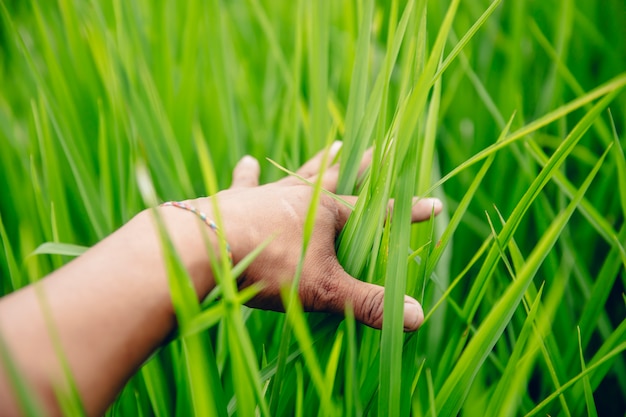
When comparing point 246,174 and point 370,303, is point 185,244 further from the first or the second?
point 246,174

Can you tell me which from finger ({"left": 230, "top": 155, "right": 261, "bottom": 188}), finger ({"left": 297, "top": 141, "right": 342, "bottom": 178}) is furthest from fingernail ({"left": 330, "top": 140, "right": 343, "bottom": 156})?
finger ({"left": 230, "top": 155, "right": 261, "bottom": 188})

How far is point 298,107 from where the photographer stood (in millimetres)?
822

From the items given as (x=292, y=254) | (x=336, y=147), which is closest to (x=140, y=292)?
(x=292, y=254)

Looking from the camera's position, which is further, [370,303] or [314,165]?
[314,165]

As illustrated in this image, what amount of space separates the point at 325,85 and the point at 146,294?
49 cm

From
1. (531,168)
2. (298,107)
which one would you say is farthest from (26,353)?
(531,168)

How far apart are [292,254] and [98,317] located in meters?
0.20

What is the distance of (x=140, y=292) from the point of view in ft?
1.45

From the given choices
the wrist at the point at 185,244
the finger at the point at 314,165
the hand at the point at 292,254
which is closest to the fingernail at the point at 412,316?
the hand at the point at 292,254

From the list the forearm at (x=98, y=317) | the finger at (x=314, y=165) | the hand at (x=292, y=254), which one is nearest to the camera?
the forearm at (x=98, y=317)

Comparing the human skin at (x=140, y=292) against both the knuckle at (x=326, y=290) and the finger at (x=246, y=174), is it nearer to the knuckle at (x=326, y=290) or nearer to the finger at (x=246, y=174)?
the knuckle at (x=326, y=290)

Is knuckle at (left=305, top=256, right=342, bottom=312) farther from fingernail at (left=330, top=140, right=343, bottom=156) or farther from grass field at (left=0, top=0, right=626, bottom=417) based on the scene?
fingernail at (left=330, top=140, right=343, bottom=156)

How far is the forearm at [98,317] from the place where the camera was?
393 mm

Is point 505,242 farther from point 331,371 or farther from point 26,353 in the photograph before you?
point 26,353
